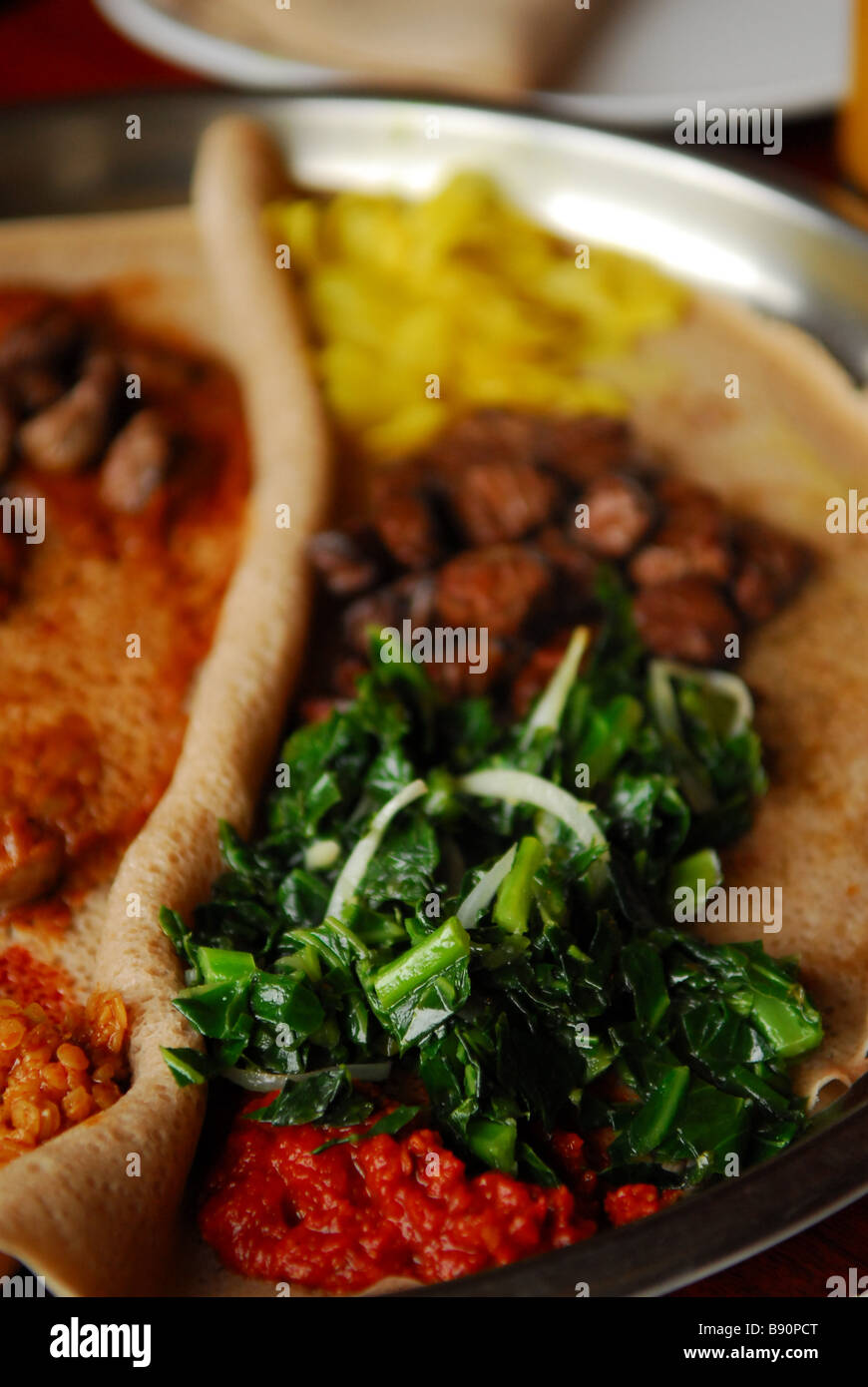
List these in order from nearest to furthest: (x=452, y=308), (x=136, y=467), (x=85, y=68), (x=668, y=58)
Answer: (x=136, y=467), (x=452, y=308), (x=668, y=58), (x=85, y=68)

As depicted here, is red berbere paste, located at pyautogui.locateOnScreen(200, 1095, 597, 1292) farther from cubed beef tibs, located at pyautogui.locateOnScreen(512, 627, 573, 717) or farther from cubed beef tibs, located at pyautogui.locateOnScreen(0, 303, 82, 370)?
cubed beef tibs, located at pyautogui.locateOnScreen(0, 303, 82, 370)

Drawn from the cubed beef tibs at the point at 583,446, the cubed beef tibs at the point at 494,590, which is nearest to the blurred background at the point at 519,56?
the cubed beef tibs at the point at 583,446

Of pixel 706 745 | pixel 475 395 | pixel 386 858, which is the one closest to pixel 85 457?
pixel 475 395

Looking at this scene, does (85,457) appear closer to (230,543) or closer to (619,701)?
(230,543)

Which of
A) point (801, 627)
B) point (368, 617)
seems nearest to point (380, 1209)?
point (368, 617)

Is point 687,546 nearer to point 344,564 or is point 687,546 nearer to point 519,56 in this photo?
point 344,564

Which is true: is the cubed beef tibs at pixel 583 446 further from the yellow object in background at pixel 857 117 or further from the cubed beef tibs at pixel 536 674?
the yellow object in background at pixel 857 117
